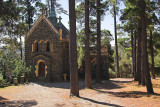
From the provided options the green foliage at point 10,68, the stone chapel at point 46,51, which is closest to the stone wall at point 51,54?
the stone chapel at point 46,51

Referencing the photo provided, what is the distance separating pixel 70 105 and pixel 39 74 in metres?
13.3

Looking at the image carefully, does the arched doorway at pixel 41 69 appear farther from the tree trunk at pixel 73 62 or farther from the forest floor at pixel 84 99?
the tree trunk at pixel 73 62

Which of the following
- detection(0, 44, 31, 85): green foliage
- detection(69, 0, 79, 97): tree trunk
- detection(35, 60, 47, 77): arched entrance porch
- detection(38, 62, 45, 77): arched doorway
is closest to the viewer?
detection(69, 0, 79, 97): tree trunk

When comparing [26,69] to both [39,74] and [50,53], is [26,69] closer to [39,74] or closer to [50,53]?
[39,74]

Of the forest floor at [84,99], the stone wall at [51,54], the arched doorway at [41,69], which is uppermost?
the stone wall at [51,54]

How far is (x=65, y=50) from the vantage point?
65.6 ft

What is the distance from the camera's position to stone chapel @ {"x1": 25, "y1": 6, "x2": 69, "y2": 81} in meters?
18.9

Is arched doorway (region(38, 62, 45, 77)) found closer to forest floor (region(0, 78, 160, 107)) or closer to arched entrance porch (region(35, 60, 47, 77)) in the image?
arched entrance porch (region(35, 60, 47, 77))

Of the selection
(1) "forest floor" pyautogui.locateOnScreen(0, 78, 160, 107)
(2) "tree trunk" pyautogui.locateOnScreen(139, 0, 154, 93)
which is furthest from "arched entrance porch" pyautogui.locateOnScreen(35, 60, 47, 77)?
(2) "tree trunk" pyautogui.locateOnScreen(139, 0, 154, 93)

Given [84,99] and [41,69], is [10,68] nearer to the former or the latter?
[41,69]

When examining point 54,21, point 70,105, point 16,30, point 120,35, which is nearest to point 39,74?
point 54,21

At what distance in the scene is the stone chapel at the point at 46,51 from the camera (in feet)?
62.2

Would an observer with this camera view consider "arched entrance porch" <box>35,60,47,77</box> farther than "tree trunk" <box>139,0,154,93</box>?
Yes

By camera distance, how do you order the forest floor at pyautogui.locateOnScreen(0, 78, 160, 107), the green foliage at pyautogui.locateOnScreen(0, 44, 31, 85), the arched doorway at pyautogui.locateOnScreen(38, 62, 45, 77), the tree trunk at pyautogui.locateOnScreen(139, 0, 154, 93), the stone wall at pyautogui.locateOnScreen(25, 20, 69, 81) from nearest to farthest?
the forest floor at pyautogui.locateOnScreen(0, 78, 160, 107) < the tree trunk at pyautogui.locateOnScreen(139, 0, 154, 93) < the green foliage at pyautogui.locateOnScreen(0, 44, 31, 85) < the stone wall at pyautogui.locateOnScreen(25, 20, 69, 81) < the arched doorway at pyautogui.locateOnScreen(38, 62, 45, 77)
